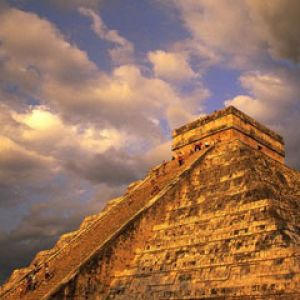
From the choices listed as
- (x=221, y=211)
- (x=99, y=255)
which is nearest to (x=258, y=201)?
(x=221, y=211)

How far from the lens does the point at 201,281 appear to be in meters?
12.1

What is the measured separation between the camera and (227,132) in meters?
20.5

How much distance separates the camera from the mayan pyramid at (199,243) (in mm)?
11461

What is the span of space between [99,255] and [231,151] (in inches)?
277

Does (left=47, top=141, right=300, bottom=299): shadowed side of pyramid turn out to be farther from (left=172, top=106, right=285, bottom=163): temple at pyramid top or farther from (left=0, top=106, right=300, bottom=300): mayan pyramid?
(left=172, top=106, right=285, bottom=163): temple at pyramid top

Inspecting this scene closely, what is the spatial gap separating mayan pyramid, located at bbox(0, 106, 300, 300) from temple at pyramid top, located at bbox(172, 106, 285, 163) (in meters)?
1.74

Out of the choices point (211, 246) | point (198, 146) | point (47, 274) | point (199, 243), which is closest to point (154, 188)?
point (198, 146)

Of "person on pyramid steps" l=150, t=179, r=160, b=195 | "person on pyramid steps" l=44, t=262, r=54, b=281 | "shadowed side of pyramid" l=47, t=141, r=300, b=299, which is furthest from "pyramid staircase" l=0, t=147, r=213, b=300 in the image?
"shadowed side of pyramid" l=47, t=141, r=300, b=299

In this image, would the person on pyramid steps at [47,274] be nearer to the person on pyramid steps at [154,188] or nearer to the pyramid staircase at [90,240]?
the pyramid staircase at [90,240]

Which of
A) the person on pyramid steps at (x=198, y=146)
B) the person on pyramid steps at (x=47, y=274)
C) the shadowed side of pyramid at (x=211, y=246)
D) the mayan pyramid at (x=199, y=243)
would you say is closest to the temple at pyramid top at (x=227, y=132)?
the person on pyramid steps at (x=198, y=146)

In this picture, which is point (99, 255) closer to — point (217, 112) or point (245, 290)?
point (245, 290)

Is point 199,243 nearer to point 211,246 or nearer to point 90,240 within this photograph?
point 211,246

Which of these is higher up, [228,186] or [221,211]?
[228,186]

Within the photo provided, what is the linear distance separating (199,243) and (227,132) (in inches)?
328
